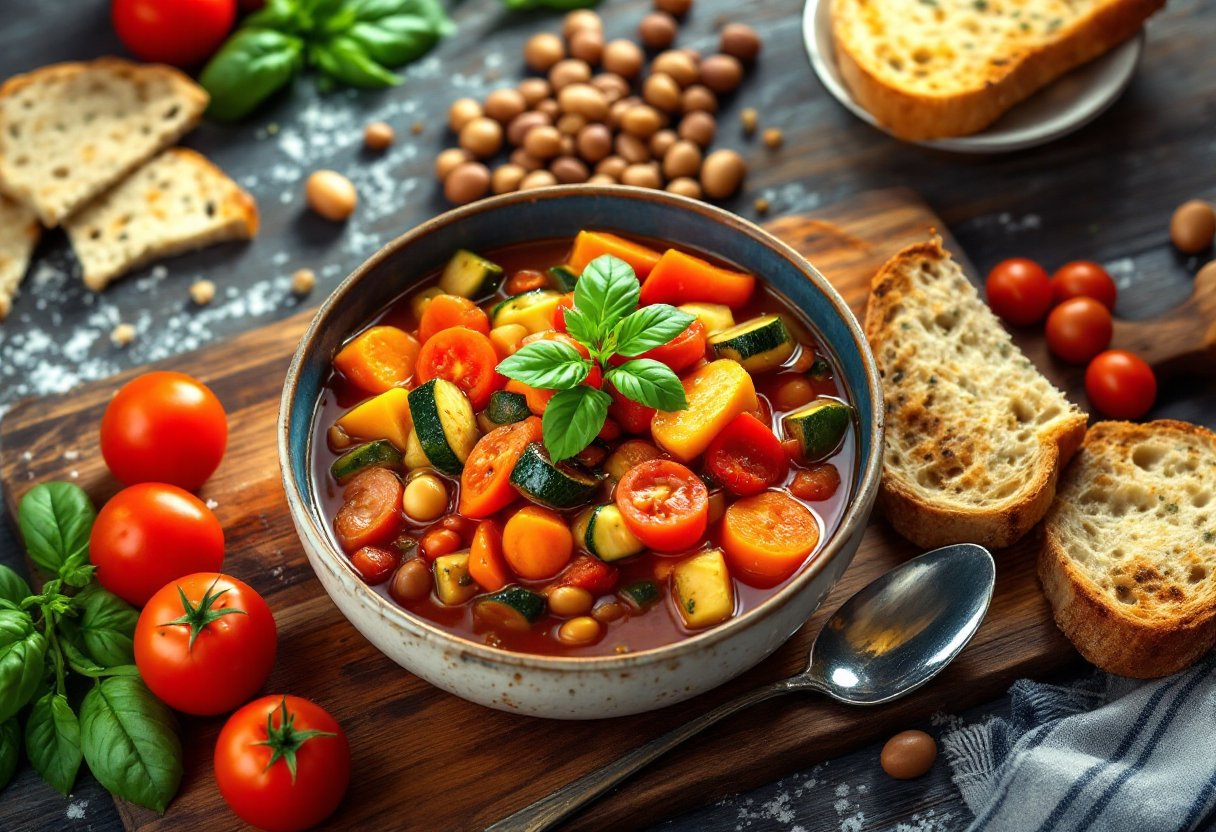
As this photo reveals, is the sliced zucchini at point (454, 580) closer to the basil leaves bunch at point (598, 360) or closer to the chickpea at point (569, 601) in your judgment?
the chickpea at point (569, 601)

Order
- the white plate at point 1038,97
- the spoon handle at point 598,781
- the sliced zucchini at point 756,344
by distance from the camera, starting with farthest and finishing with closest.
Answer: the white plate at point 1038,97, the sliced zucchini at point 756,344, the spoon handle at point 598,781

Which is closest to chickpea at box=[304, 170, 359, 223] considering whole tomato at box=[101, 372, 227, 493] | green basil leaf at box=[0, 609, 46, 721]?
Result: whole tomato at box=[101, 372, 227, 493]

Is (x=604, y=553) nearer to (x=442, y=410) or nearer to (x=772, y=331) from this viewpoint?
(x=442, y=410)

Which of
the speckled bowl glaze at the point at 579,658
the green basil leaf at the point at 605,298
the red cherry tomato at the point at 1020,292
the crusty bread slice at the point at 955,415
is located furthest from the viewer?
the red cherry tomato at the point at 1020,292

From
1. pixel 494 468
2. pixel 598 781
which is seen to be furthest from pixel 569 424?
pixel 598 781

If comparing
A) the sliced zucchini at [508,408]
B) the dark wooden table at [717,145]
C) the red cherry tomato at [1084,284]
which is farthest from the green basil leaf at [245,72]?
the red cherry tomato at [1084,284]

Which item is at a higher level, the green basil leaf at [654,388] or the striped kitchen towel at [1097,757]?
the green basil leaf at [654,388]

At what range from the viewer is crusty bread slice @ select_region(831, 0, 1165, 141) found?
4461 mm

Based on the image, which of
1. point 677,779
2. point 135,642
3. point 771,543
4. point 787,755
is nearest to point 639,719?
point 677,779

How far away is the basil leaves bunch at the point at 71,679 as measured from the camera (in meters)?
2.95

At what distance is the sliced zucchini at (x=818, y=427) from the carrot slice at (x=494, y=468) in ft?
2.38

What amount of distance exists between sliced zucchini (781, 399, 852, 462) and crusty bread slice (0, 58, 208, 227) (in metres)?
3.07

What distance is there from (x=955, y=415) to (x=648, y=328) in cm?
121

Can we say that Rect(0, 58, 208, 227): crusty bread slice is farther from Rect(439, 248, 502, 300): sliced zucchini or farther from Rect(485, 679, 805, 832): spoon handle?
Rect(485, 679, 805, 832): spoon handle
